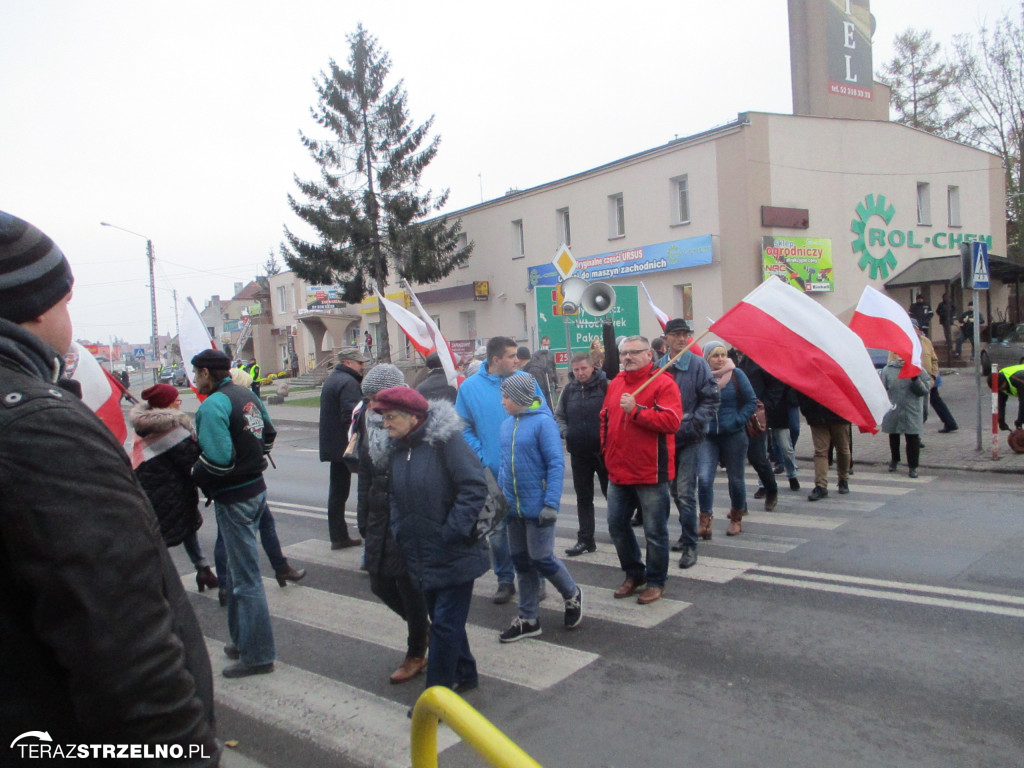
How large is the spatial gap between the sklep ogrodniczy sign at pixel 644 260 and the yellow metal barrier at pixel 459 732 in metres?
20.2

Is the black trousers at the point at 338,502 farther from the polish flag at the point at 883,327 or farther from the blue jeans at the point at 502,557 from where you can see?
the polish flag at the point at 883,327

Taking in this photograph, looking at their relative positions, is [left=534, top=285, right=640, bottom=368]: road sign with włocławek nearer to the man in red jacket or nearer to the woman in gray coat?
the woman in gray coat

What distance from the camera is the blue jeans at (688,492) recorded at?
255 inches

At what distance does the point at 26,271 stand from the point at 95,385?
4.47 meters

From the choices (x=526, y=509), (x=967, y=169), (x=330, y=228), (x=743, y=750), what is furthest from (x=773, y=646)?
(x=330, y=228)

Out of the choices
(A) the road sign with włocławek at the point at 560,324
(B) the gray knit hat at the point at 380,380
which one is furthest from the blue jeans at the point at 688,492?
(A) the road sign with włocławek at the point at 560,324

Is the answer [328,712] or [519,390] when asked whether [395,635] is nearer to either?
[328,712]

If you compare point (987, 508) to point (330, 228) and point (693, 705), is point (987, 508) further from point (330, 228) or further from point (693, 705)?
point (330, 228)

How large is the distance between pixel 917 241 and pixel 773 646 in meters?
25.2

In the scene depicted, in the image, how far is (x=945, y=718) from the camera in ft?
12.0

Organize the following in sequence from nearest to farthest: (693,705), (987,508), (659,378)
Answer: (693,705), (659,378), (987,508)

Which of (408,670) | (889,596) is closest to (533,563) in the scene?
(408,670)

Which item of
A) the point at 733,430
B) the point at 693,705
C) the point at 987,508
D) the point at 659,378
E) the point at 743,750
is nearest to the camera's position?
the point at 743,750

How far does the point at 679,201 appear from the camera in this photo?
23922 millimetres
